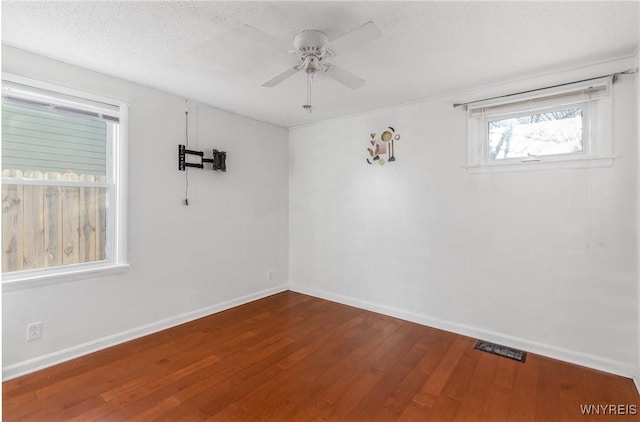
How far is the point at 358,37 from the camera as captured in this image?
1831 millimetres

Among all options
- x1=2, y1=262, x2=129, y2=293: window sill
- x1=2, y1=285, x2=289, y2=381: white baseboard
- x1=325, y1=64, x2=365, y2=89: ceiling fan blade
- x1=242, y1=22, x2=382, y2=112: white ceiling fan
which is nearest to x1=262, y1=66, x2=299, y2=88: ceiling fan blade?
x1=242, y1=22, x2=382, y2=112: white ceiling fan

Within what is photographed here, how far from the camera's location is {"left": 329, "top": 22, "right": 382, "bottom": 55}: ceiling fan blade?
174 cm

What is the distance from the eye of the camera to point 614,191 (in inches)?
98.1

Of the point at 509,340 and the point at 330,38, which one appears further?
the point at 509,340

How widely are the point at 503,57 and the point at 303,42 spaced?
1530 millimetres

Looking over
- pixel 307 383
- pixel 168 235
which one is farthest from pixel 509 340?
pixel 168 235

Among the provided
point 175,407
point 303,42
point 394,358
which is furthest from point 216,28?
point 394,358

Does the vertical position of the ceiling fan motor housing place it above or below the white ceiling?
below

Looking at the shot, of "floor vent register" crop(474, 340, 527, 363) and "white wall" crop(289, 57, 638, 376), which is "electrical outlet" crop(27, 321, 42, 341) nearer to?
"white wall" crop(289, 57, 638, 376)

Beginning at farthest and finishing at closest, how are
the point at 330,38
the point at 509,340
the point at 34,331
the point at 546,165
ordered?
the point at 509,340 < the point at 546,165 < the point at 34,331 < the point at 330,38

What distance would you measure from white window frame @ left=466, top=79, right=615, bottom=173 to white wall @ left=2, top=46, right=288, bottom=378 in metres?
2.49

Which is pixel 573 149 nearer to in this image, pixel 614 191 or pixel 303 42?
pixel 614 191

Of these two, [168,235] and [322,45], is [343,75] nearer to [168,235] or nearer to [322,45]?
[322,45]

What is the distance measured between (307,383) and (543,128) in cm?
282
